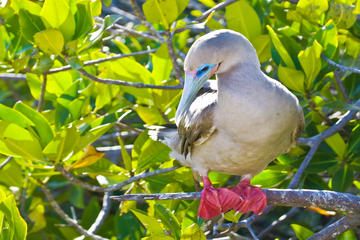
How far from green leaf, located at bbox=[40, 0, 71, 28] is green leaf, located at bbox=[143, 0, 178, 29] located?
0.47 metres

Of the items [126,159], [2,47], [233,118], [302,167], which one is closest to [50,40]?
[2,47]

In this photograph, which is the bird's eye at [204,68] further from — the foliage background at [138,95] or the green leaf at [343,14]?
the green leaf at [343,14]

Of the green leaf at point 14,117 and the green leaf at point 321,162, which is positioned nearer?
the green leaf at point 14,117

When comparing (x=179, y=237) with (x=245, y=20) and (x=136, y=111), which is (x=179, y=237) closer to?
(x=136, y=111)

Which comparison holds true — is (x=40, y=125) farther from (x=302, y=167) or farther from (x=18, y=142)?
(x=302, y=167)

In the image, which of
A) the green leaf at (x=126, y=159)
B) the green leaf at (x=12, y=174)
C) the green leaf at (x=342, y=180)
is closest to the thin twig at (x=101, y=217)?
A: the green leaf at (x=126, y=159)

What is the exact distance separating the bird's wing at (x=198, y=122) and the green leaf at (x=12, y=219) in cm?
100

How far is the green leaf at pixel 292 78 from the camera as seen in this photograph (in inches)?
136

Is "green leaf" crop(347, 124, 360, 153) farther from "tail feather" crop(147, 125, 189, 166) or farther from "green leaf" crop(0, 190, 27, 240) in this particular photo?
"green leaf" crop(0, 190, 27, 240)

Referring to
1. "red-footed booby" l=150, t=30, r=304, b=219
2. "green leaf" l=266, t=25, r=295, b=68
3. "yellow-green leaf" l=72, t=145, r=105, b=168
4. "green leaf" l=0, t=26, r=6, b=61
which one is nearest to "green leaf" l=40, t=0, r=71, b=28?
"green leaf" l=0, t=26, r=6, b=61

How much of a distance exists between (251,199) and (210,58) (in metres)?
0.83

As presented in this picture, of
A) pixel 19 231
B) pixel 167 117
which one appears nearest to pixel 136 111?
pixel 167 117

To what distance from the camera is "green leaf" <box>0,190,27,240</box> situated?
302 centimetres

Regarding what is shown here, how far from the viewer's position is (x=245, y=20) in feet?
12.8
